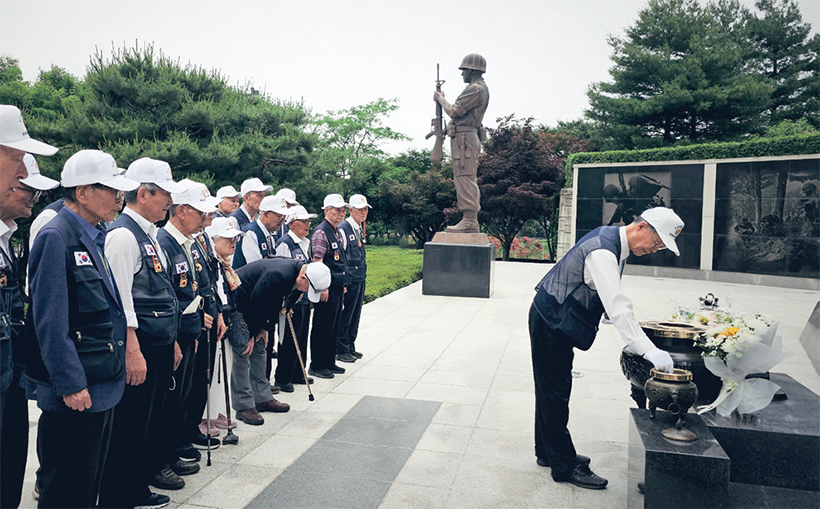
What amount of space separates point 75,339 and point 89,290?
22 cm

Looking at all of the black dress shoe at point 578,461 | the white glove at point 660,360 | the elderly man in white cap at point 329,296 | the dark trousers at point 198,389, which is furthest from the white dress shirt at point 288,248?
the white glove at point 660,360

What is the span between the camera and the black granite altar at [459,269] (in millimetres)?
11602

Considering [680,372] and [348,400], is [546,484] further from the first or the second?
[348,400]

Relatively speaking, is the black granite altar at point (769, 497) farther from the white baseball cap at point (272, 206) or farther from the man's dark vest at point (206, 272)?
the white baseball cap at point (272, 206)

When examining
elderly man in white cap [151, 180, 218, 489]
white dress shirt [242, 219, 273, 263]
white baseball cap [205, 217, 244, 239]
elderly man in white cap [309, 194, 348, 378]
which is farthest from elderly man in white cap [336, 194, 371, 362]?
elderly man in white cap [151, 180, 218, 489]

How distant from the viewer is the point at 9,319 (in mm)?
2504

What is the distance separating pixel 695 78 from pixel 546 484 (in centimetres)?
2262

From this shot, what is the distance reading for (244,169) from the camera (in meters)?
14.6

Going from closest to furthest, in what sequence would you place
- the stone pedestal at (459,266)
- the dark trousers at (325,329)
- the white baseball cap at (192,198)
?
the white baseball cap at (192,198) → the dark trousers at (325,329) → the stone pedestal at (459,266)

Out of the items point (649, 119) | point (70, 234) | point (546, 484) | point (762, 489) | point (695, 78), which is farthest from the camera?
point (649, 119)

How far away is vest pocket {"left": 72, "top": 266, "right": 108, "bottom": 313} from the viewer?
2367 mm

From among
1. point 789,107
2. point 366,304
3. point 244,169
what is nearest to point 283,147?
point 244,169

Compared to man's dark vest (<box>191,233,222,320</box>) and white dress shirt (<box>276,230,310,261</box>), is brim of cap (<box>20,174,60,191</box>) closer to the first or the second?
man's dark vest (<box>191,233,222,320</box>)

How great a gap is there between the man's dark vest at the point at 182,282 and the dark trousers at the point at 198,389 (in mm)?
293
